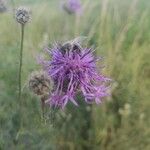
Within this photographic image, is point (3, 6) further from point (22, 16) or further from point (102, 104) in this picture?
point (102, 104)

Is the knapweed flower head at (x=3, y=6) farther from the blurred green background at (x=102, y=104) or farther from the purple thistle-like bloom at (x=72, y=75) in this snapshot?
the purple thistle-like bloom at (x=72, y=75)

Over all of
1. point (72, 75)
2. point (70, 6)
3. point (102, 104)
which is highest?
point (70, 6)

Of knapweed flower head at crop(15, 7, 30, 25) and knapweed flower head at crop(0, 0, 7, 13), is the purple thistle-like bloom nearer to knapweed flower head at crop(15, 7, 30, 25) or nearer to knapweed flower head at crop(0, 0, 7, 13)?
knapweed flower head at crop(15, 7, 30, 25)

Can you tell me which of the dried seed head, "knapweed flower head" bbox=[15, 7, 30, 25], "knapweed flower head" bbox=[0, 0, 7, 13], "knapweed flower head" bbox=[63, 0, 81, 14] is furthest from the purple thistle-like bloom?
"knapweed flower head" bbox=[63, 0, 81, 14]

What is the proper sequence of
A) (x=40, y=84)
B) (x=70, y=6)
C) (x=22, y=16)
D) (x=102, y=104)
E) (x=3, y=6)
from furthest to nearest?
(x=70, y=6), (x=102, y=104), (x=3, y=6), (x=22, y=16), (x=40, y=84)

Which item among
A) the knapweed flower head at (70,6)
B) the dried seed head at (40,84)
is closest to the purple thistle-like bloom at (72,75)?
the dried seed head at (40,84)

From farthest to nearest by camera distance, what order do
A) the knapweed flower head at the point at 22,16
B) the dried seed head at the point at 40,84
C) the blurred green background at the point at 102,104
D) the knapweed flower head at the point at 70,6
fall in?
the knapweed flower head at the point at 70,6
the blurred green background at the point at 102,104
the knapweed flower head at the point at 22,16
the dried seed head at the point at 40,84

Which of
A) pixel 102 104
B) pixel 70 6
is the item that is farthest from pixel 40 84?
pixel 70 6
